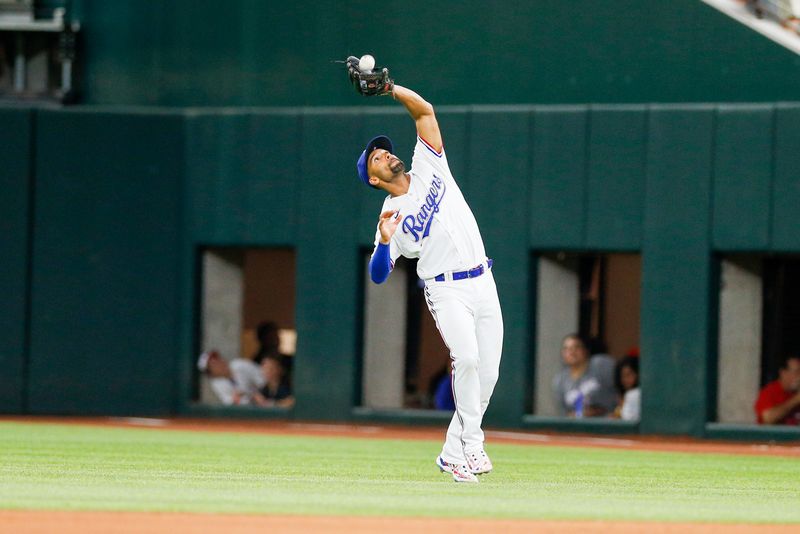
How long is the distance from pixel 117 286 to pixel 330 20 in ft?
13.2

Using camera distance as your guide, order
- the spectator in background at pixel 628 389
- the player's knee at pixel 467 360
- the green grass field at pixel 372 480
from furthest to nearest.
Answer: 1. the spectator in background at pixel 628 389
2. the player's knee at pixel 467 360
3. the green grass field at pixel 372 480

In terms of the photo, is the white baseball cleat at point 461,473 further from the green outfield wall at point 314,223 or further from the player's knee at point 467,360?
the green outfield wall at point 314,223

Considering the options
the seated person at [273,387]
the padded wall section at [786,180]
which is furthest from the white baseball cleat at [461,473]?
the seated person at [273,387]

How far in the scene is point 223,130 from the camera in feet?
58.4

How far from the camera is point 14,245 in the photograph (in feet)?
57.3

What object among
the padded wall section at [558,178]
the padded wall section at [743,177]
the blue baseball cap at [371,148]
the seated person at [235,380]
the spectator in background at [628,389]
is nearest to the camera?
the blue baseball cap at [371,148]

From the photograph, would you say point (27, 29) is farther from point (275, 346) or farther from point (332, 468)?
point (332, 468)

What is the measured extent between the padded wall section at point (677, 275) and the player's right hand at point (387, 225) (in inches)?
301

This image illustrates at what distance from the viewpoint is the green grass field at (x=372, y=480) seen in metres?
7.18

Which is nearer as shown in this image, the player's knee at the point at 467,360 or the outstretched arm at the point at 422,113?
the player's knee at the point at 467,360

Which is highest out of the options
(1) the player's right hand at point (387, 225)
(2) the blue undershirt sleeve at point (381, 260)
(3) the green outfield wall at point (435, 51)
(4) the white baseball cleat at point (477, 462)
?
(3) the green outfield wall at point (435, 51)

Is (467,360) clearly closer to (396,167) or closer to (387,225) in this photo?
(387,225)

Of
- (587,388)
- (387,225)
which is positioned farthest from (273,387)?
(387,225)

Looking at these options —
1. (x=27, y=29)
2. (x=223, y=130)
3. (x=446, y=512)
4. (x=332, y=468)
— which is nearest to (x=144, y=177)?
(x=223, y=130)
